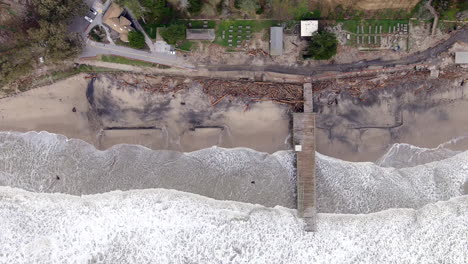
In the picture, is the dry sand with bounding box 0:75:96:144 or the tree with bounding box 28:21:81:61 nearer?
the tree with bounding box 28:21:81:61

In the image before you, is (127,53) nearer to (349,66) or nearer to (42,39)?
(42,39)

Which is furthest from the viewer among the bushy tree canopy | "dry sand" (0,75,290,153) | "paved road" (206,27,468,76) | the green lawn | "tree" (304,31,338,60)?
"dry sand" (0,75,290,153)

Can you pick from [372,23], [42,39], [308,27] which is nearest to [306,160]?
[308,27]

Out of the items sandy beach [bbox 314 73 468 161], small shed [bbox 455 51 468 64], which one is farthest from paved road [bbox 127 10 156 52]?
small shed [bbox 455 51 468 64]

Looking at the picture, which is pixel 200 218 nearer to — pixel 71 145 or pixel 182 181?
pixel 182 181

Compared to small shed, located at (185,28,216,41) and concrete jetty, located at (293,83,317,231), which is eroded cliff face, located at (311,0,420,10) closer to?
concrete jetty, located at (293,83,317,231)

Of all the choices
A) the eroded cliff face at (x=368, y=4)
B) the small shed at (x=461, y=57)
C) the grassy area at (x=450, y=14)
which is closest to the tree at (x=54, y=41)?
the eroded cliff face at (x=368, y=4)

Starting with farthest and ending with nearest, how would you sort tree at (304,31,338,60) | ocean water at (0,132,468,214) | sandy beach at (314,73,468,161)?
sandy beach at (314,73,468,161) < ocean water at (0,132,468,214) < tree at (304,31,338,60)
